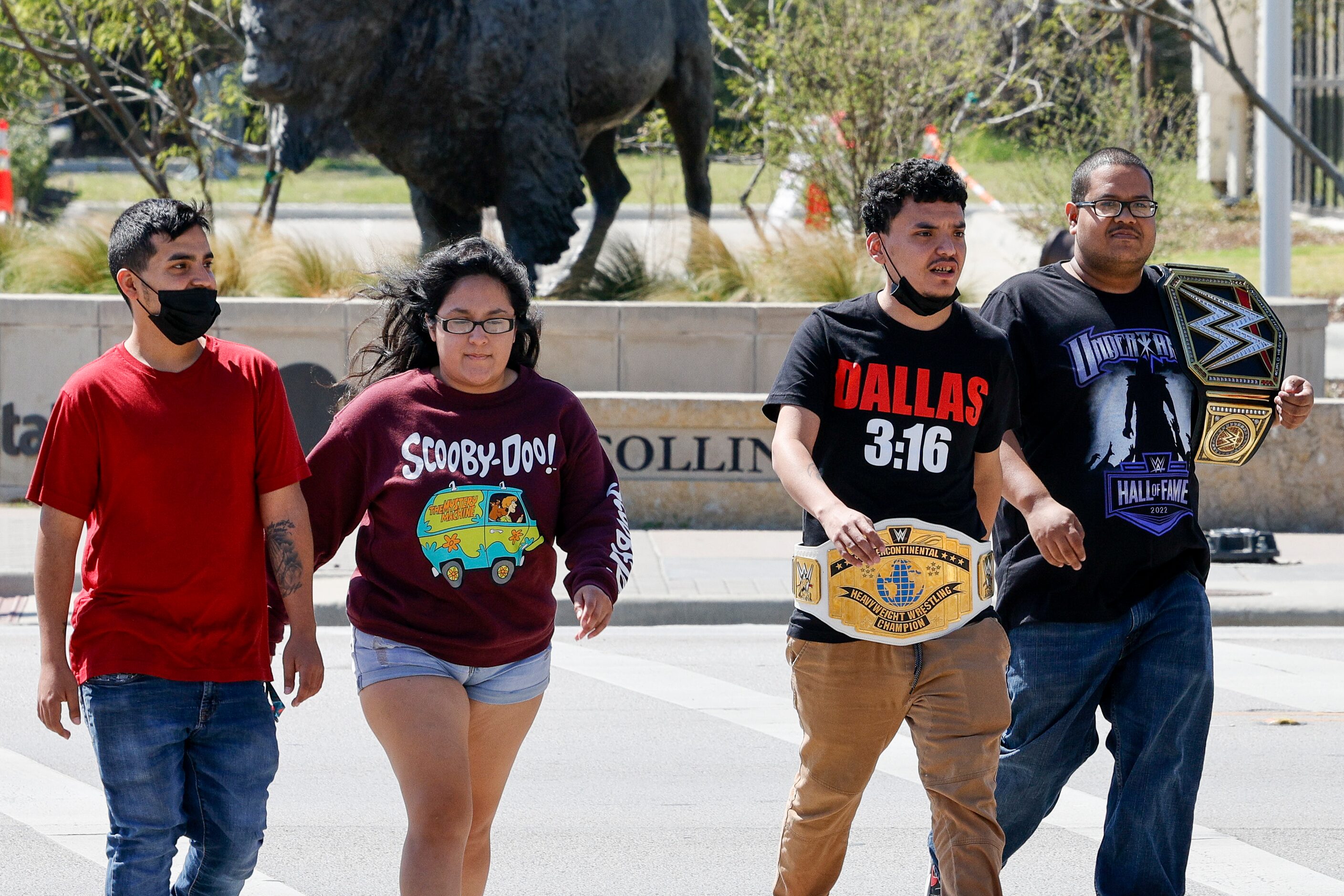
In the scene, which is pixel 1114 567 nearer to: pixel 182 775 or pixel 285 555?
pixel 285 555

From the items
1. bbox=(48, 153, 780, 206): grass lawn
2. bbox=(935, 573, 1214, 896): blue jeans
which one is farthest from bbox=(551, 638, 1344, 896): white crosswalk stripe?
bbox=(48, 153, 780, 206): grass lawn

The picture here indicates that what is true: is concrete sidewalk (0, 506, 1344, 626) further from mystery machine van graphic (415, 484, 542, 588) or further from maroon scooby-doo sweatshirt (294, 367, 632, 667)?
mystery machine van graphic (415, 484, 542, 588)

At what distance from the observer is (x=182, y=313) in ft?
12.1

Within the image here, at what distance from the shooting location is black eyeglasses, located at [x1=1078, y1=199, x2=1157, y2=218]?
436cm

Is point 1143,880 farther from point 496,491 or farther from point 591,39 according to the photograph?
point 591,39

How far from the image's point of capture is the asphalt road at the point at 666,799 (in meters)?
5.21

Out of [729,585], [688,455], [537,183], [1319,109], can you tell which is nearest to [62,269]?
[537,183]

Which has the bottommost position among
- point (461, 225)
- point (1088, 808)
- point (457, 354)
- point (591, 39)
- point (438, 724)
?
point (1088, 808)

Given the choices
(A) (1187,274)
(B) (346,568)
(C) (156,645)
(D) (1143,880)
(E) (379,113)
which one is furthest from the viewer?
(E) (379,113)

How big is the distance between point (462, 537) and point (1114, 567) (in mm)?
1635

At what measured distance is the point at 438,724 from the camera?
12.2 feet

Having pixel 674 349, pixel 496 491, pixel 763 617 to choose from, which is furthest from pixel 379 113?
pixel 496 491

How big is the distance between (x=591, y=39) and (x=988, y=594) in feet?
26.9

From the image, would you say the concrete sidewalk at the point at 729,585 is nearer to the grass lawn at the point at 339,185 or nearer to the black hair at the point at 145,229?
the black hair at the point at 145,229
